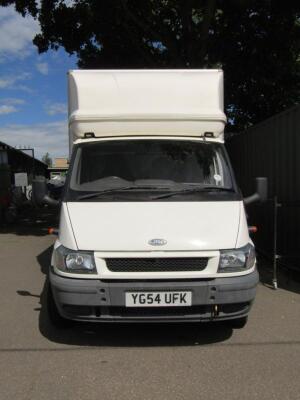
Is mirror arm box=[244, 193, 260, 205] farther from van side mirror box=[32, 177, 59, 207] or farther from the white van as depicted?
van side mirror box=[32, 177, 59, 207]

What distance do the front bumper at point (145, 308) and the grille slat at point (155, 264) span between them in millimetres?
125

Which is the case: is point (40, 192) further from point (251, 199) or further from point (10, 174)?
point (10, 174)

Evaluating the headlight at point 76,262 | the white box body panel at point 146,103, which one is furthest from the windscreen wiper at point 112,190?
the white box body panel at point 146,103

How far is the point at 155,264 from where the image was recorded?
494 centimetres

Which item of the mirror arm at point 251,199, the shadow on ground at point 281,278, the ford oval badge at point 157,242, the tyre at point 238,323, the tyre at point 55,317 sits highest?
the mirror arm at point 251,199

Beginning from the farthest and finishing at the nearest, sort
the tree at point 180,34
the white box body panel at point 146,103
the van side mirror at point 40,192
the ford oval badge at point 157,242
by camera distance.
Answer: the tree at point 180,34 → the white box body panel at point 146,103 → the van side mirror at point 40,192 → the ford oval badge at point 157,242

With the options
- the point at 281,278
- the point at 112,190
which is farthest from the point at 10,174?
the point at 112,190

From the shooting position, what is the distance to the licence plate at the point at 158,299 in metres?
4.86

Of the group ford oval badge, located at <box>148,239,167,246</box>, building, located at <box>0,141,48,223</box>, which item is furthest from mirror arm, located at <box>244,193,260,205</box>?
building, located at <box>0,141,48,223</box>

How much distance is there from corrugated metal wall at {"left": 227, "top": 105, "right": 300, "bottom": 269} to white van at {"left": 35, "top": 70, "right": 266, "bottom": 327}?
2102mm

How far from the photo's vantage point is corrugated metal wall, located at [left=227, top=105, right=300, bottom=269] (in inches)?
328

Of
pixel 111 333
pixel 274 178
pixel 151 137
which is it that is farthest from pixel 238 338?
pixel 274 178

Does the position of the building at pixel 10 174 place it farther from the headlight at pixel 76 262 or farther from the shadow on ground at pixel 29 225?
the headlight at pixel 76 262

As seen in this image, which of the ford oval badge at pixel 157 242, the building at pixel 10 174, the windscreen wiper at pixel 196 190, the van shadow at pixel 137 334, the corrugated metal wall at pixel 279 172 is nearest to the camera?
the ford oval badge at pixel 157 242
